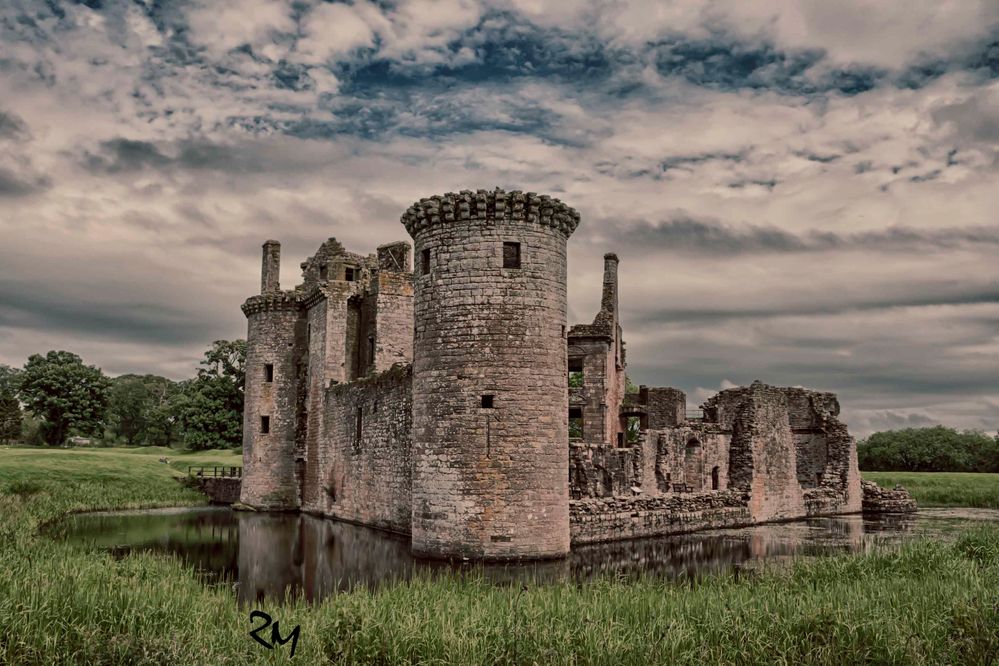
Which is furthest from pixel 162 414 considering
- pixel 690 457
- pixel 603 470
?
pixel 603 470

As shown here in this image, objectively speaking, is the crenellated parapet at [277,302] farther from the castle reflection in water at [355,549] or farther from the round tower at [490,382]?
the round tower at [490,382]

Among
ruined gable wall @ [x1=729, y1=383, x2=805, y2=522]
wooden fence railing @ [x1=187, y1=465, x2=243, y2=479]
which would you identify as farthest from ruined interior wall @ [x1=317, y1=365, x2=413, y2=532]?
ruined gable wall @ [x1=729, y1=383, x2=805, y2=522]

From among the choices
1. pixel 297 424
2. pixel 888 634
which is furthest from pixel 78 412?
pixel 888 634

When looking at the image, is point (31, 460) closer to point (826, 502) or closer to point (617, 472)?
point (617, 472)

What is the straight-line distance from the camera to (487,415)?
59.1 feet

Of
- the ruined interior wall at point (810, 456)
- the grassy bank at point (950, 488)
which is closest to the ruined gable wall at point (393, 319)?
the ruined interior wall at point (810, 456)

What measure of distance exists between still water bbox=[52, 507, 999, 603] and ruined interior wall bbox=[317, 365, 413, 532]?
0.73 metres

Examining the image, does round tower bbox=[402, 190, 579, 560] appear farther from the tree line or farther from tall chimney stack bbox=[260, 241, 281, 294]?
the tree line

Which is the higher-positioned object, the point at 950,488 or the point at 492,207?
the point at 492,207

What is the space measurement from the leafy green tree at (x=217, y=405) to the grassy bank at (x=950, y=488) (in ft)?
135

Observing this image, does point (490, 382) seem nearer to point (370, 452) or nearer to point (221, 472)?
point (370, 452)

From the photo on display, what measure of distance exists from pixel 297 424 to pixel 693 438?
15.3m

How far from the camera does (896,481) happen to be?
46.6 metres

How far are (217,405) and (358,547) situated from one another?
38.7 m
